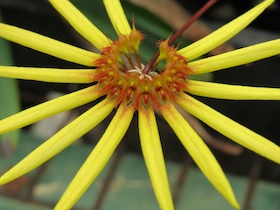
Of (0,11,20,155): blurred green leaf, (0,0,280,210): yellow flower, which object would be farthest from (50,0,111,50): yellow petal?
(0,11,20,155): blurred green leaf

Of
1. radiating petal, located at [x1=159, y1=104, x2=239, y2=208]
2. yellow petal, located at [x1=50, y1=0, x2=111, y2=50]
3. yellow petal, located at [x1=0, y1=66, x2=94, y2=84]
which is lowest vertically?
radiating petal, located at [x1=159, y1=104, x2=239, y2=208]

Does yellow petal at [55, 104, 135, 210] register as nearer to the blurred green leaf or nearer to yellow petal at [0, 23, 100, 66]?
yellow petal at [0, 23, 100, 66]

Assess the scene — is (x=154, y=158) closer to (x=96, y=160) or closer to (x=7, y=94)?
(x=96, y=160)

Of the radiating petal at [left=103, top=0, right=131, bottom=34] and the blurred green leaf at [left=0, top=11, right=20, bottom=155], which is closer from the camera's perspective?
the radiating petal at [left=103, top=0, right=131, bottom=34]

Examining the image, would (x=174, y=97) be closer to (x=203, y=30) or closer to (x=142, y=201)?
(x=203, y=30)

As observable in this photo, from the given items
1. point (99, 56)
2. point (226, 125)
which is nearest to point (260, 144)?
point (226, 125)

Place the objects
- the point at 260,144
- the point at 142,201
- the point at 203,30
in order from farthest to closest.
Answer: the point at 142,201
the point at 203,30
the point at 260,144
